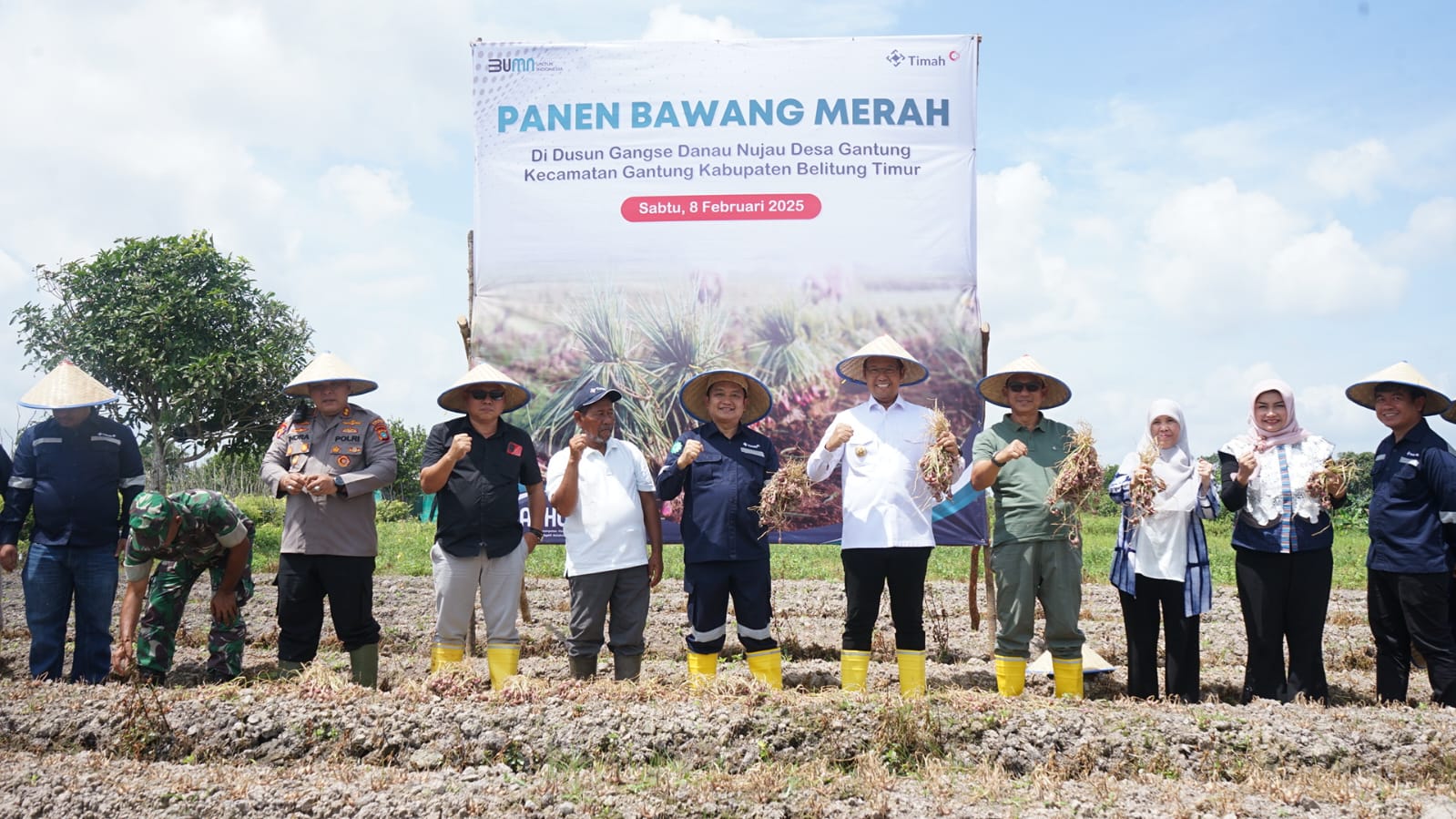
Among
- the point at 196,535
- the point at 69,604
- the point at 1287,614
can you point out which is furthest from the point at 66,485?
the point at 1287,614

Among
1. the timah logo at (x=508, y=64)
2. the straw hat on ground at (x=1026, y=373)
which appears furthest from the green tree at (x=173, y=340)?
the straw hat on ground at (x=1026, y=373)

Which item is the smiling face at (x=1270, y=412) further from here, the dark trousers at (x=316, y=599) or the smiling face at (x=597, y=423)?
the dark trousers at (x=316, y=599)

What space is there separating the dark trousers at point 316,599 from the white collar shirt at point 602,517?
1.02 metres

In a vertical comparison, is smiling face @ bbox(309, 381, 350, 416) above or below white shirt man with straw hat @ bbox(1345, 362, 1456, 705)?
above

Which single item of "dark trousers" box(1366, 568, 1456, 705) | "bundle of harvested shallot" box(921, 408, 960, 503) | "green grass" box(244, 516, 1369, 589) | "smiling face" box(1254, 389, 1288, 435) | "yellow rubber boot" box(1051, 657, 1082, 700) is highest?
"smiling face" box(1254, 389, 1288, 435)

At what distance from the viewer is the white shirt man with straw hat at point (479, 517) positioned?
4660 millimetres

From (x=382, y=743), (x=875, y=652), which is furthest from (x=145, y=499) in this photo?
(x=875, y=652)

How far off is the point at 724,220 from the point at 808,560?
8217 mm

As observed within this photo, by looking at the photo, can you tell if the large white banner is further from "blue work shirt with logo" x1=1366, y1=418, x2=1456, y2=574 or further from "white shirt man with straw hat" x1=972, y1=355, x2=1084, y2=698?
"blue work shirt with logo" x1=1366, y1=418, x2=1456, y2=574

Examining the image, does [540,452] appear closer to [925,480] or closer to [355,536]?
[355,536]

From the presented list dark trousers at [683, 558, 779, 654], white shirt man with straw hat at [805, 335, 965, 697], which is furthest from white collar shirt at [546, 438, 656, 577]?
white shirt man with straw hat at [805, 335, 965, 697]

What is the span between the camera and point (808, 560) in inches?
544

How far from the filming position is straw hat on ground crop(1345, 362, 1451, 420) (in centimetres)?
461

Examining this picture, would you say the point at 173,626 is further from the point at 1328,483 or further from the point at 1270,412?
the point at 1328,483
